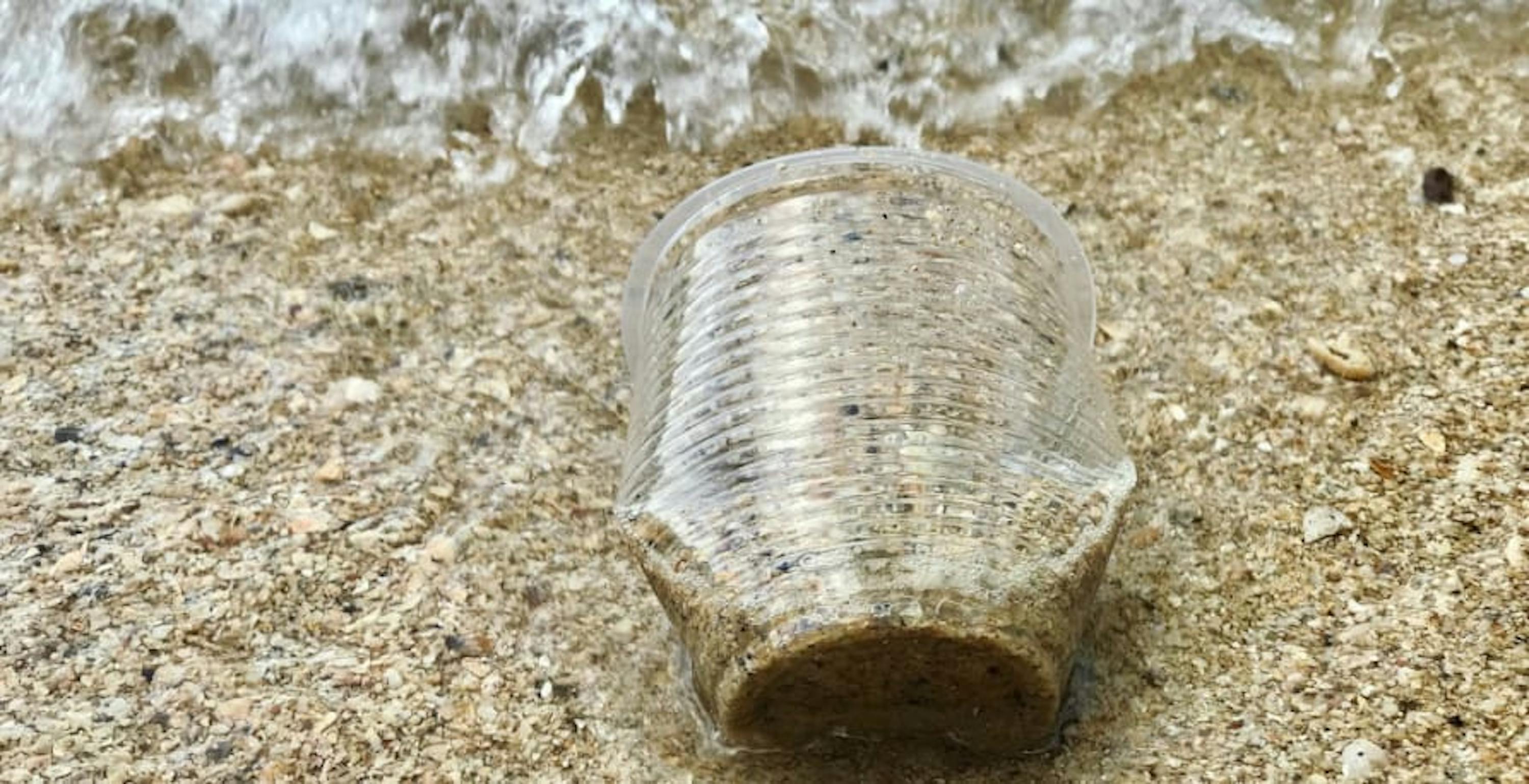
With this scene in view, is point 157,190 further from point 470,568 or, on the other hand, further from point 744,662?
point 744,662

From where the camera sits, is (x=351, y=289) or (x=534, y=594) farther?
(x=351, y=289)

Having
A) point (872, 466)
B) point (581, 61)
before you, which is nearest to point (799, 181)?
point (872, 466)

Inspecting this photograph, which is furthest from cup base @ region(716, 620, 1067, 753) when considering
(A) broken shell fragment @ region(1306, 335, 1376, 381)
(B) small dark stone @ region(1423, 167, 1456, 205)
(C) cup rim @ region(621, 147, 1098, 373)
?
(B) small dark stone @ region(1423, 167, 1456, 205)

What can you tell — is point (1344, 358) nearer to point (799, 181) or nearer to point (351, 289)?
point (799, 181)

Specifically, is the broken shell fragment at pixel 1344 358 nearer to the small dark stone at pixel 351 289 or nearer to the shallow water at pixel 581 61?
the shallow water at pixel 581 61

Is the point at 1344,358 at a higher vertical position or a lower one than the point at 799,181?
lower

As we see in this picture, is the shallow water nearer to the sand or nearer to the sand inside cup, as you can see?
the sand

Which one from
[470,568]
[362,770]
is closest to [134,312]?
[470,568]
